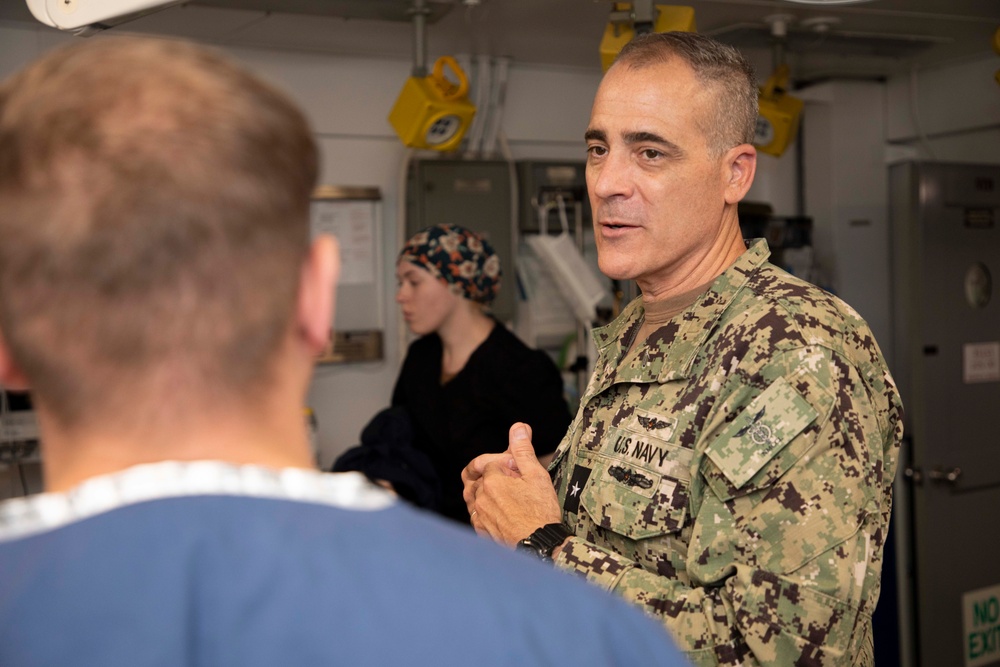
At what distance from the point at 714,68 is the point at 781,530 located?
660mm

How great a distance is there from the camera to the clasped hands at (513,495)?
1.30 metres

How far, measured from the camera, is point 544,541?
1.26 meters

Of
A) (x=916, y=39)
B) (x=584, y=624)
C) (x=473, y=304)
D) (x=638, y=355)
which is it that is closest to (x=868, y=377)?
(x=638, y=355)

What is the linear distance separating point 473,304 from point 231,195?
248 cm

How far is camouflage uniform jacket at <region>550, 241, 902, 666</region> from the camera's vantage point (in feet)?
3.66

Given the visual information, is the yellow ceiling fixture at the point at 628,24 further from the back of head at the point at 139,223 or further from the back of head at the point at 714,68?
the back of head at the point at 139,223

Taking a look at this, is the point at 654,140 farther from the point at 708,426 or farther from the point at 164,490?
the point at 164,490

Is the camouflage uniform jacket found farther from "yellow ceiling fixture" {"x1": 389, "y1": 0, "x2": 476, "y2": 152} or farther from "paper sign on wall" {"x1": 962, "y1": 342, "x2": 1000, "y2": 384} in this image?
"paper sign on wall" {"x1": 962, "y1": 342, "x2": 1000, "y2": 384}

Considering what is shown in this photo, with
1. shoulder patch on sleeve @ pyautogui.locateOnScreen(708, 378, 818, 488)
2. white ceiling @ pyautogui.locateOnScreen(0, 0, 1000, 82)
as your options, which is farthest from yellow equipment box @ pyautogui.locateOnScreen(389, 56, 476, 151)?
shoulder patch on sleeve @ pyautogui.locateOnScreen(708, 378, 818, 488)

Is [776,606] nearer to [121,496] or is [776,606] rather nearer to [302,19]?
[121,496]

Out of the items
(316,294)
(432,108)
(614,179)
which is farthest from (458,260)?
(316,294)

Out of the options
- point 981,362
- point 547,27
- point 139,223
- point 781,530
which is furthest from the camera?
point 981,362

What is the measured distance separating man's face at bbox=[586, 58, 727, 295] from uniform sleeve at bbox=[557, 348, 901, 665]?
0.97 ft

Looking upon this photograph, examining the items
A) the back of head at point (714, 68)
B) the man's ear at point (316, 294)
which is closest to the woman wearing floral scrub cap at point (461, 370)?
the back of head at point (714, 68)
